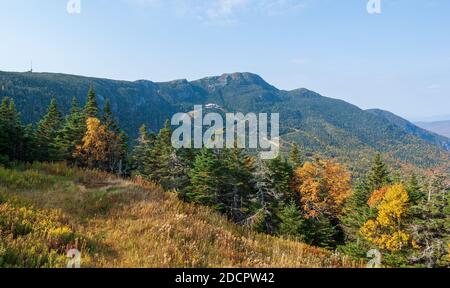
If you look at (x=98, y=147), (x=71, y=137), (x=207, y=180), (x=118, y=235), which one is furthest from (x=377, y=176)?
(x=118, y=235)

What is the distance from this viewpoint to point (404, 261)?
104ft

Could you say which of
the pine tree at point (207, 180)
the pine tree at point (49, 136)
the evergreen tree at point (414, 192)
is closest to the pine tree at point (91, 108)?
the pine tree at point (49, 136)

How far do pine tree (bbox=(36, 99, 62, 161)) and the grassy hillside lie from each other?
1243 inches

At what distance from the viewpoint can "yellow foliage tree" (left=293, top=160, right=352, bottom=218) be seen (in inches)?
1971

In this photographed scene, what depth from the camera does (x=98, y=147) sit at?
47.6 meters

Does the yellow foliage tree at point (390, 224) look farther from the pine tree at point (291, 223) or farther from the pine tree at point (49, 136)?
the pine tree at point (49, 136)

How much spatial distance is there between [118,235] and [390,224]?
129 ft

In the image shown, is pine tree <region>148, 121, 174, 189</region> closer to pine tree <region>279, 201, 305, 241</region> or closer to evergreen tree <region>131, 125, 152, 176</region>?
evergreen tree <region>131, 125, 152, 176</region>

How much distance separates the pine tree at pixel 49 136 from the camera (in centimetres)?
4160

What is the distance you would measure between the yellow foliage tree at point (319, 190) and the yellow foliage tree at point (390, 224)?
8180 millimetres

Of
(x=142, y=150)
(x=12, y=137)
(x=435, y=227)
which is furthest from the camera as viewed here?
(x=142, y=150)

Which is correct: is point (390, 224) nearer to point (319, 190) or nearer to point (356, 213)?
point (356, 213)

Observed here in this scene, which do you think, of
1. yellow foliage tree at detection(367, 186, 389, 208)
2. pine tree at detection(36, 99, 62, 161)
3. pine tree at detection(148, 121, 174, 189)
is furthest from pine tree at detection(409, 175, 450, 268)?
pine tree at detection(36, 99, 62, 161)
